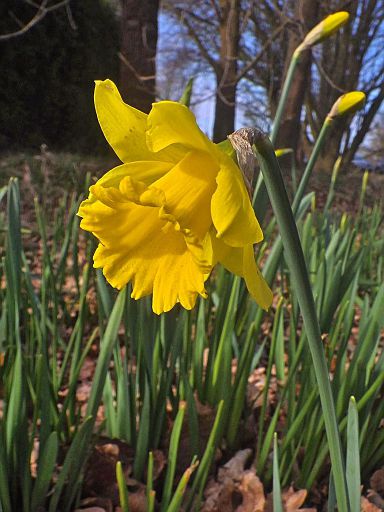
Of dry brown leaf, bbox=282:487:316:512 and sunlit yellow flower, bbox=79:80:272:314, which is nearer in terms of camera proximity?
sunlit yellow flower, bbox=79:80:272:314

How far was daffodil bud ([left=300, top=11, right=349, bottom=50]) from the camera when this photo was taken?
0.87 meters

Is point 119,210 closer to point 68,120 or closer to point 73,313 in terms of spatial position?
point 73,313

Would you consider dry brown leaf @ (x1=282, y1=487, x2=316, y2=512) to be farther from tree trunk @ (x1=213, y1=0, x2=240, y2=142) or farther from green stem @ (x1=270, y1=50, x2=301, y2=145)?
tree trunk @ (x1=213, y1=0, x2=240, y2=142)

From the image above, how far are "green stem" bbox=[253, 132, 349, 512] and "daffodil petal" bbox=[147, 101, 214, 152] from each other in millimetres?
54

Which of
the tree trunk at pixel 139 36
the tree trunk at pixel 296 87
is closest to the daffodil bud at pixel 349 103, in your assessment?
the tree trunk at pixel 139 36

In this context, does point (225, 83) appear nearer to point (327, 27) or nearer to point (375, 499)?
point (327, 27)

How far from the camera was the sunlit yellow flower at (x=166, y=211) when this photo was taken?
45cm

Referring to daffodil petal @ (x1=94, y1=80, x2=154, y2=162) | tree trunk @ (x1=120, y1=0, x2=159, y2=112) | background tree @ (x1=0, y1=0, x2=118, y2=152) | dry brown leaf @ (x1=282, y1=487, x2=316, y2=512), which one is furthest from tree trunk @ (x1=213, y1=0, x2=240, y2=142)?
daffodil petal @ (x1=94, y1=80, x2=154, y2=162)

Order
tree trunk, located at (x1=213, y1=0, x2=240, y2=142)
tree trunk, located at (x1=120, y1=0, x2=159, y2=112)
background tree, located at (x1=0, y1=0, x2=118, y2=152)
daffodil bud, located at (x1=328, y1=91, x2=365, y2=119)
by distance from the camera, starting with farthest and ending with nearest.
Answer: tree trunk, located at (x1=213, y1=0, x2=240, y2=142)
background tree, located at (x1=0, y1=0, x2=118, y2=152)
tree trunk, located at (x1=120, y1=0, x2=159, y2=112)
daffodil bud, located at (x1=328, y1=91, x2=365, y2=119)

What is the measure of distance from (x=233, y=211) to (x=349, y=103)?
43cm

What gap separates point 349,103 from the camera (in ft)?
2.54

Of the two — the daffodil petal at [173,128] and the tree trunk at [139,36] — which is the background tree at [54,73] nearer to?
→ the tree trunk at [139,36]

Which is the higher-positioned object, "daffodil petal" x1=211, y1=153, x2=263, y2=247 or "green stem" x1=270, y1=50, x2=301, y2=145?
"green stem" x1=270, y1=50, x2=301, y2=145

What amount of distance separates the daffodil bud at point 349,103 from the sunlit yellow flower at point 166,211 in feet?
1.19
